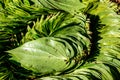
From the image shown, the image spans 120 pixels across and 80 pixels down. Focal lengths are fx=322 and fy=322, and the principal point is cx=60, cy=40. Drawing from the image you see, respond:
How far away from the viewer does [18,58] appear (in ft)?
4.53

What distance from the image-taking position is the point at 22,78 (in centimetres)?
138

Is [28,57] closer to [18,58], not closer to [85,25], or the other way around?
[18,58]

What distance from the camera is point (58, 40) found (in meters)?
1.46

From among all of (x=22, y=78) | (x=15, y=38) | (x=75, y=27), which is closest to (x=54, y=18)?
(x=75, y=27)

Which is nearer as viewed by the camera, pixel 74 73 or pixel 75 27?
pixel 74 73

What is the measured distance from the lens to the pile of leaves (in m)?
1.39

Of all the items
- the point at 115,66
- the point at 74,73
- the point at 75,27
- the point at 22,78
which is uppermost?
the point at 75,27

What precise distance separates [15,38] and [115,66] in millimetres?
480

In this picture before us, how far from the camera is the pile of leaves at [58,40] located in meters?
1.39

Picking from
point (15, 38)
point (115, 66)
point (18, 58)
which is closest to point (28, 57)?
point (18, 58)

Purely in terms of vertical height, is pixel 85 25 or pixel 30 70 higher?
pixel 85 25

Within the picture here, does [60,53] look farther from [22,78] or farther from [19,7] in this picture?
[19,7]

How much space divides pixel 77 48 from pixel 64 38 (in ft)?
0.26

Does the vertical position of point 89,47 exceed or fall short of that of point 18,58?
it exceeds it
